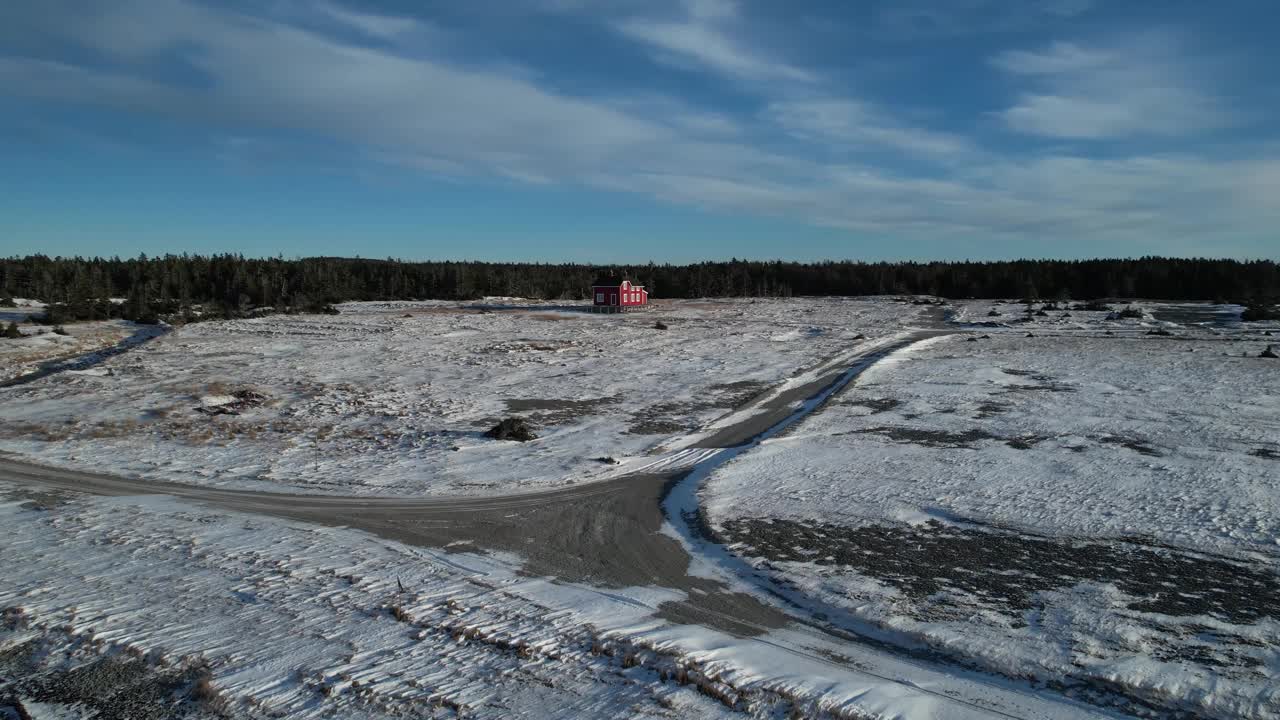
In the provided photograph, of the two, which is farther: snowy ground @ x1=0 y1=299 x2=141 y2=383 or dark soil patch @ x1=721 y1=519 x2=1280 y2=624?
snowy ground @ x1=0 y1=299 x2=141 y2=383

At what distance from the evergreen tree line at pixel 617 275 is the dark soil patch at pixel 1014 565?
188ft

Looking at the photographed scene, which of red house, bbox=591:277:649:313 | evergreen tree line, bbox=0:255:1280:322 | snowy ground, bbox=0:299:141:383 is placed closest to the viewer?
snowy ground, bbox=0:299:141:383

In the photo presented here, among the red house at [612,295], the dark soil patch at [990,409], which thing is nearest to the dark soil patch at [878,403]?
the dark soil patch at [990,409]

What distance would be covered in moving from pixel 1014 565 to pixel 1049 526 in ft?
6.85

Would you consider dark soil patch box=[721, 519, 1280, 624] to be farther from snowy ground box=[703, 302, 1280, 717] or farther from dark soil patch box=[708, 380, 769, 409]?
dark soil patch box=[708, 380, 769, 409]

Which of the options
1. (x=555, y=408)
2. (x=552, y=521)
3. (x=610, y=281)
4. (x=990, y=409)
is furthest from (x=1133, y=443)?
(x=610, y=281)

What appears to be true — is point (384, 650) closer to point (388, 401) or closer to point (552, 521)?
point (552, 521)

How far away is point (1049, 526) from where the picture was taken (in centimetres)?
1217

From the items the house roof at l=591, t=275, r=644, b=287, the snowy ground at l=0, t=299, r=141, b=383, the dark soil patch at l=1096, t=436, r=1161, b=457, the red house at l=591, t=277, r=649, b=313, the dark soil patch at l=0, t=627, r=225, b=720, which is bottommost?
the dark soil patch at l=0, t=627, r=225, b=720

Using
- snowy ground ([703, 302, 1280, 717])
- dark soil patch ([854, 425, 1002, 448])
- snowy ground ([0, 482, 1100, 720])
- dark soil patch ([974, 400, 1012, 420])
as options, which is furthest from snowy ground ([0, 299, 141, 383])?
dark soil patch ([974, 400, 1012, 420])

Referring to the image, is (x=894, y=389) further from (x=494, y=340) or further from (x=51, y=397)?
(x=51, y=397)

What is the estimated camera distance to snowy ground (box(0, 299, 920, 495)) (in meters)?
16.9

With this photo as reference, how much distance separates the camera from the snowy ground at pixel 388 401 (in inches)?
664

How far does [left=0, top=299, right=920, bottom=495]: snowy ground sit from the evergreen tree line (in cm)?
2714
